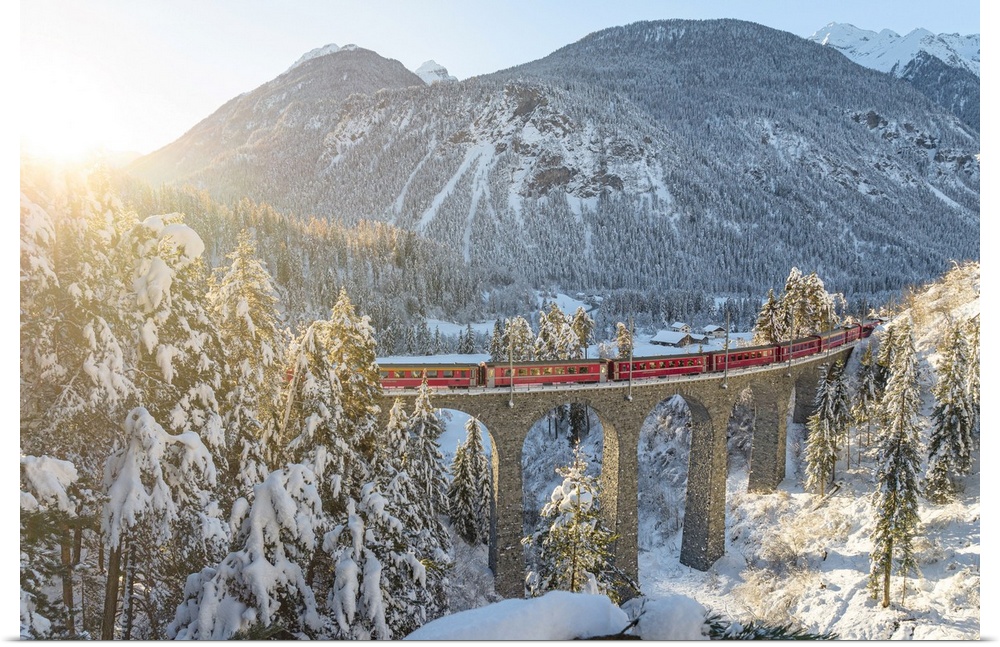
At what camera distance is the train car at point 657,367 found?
925 inches

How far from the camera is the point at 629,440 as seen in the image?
24531 millimetres

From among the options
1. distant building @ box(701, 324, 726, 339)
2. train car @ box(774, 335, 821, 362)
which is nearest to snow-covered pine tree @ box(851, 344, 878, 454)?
train car @ box(774, 335, 821, 362)

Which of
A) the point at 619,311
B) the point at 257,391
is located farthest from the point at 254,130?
the point at 257,391

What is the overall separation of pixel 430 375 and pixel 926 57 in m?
52.9

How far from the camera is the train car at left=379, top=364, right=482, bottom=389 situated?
20406 mm

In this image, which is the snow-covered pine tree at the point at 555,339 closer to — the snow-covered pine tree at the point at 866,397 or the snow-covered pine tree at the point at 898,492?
the snow-covered pine tree at the point at 866,397

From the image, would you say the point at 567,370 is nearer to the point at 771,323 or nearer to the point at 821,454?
the point at 821,454

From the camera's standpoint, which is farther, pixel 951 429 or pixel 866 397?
pixel 866 397

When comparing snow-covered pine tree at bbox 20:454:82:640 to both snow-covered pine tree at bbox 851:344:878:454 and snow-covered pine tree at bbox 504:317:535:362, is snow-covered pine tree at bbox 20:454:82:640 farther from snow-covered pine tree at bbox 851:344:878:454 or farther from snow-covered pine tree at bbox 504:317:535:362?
snow-covered pine tree at bbox 851:344:878:454

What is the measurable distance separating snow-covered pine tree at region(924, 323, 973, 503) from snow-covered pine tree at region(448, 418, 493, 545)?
21.6 metres

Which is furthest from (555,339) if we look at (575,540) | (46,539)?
(46,539)

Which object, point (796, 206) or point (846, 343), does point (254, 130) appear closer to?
point (846, 343)

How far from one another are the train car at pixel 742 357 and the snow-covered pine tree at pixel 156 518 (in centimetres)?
2291

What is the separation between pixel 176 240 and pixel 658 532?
31.7m
